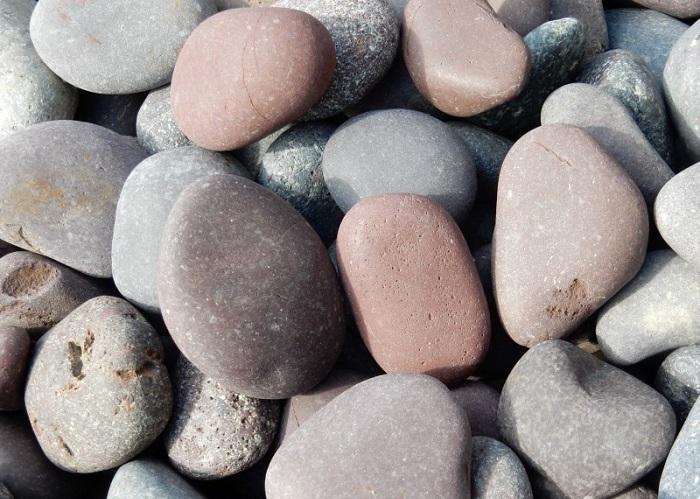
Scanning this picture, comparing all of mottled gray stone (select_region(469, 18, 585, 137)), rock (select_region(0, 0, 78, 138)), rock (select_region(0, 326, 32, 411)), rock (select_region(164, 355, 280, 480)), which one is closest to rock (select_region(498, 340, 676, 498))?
rock (select_region(164, 355, 280, 480))

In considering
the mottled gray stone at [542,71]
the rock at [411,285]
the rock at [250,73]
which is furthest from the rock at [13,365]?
the mottled gray stone at [542,71]

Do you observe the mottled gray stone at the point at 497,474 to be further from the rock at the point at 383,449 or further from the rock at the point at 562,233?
the rock at the point at 562,233

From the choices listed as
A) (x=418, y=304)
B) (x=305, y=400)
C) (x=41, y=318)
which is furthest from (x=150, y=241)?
(x=418, y=304)

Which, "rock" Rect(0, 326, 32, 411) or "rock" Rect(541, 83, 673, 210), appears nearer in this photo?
"rock" Rect(0, 326, 32, 411)

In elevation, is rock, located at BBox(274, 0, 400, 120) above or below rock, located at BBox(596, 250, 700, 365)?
above

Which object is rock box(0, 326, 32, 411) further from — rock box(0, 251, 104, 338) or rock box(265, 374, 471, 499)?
rock box(265, 374, 471, 499)

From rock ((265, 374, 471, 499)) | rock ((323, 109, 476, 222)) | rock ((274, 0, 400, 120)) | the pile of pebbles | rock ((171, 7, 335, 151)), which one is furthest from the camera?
rock ((274, 0, 400, 120))
